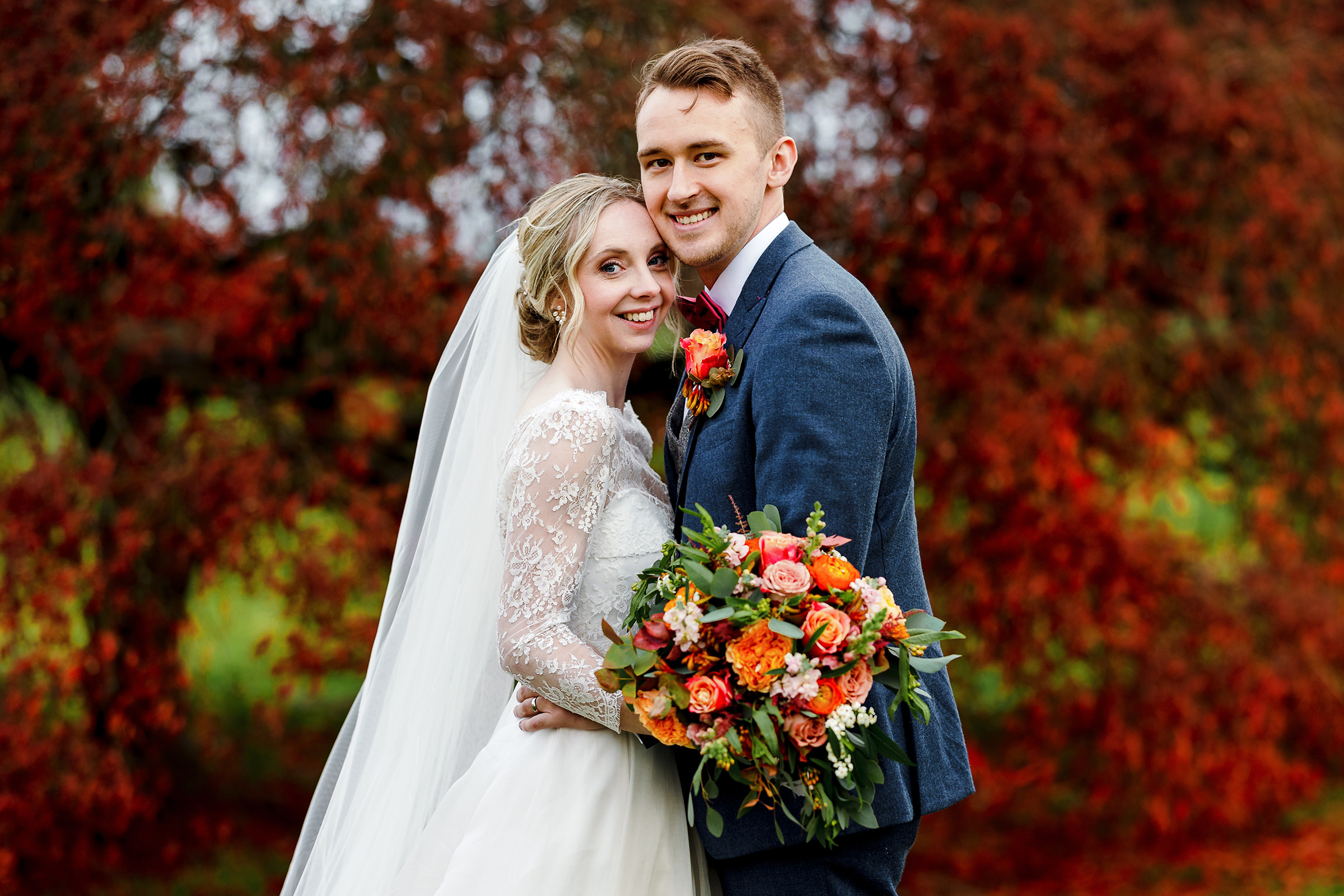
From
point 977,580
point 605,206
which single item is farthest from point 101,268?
point 977,580

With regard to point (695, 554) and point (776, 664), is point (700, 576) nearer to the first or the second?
point (695, 554)

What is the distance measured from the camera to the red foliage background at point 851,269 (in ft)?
15.6

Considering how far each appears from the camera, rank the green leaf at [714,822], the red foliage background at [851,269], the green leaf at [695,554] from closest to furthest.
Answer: the green leaf at [695,554]
the green leaf at [714,822]
the red foliage background at [851,269]

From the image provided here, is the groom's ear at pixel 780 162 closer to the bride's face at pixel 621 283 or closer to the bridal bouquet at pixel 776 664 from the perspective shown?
the bride's face at pixel 621 283

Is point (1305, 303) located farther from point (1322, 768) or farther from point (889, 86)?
point (1322, 768)

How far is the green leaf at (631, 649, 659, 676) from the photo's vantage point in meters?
2.25

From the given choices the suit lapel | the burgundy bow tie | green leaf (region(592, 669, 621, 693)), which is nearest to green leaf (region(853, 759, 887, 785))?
green leaf (region(592, 669, 621, 693))

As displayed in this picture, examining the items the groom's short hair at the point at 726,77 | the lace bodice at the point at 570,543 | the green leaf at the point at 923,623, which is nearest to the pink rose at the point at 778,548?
the green leaf at the point at 923,623

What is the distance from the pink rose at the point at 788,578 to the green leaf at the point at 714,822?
1.73 feet

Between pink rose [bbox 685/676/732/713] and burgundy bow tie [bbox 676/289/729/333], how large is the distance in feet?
3.16

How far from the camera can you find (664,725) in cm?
228

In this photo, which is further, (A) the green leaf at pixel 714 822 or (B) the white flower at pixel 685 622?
(A) the green leaf at pixel 714 822

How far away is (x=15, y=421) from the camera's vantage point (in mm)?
4898

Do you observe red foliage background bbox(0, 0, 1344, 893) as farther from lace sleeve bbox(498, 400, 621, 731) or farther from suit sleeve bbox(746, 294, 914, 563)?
suit sleeve bbox(746, 294, 914, 563)
